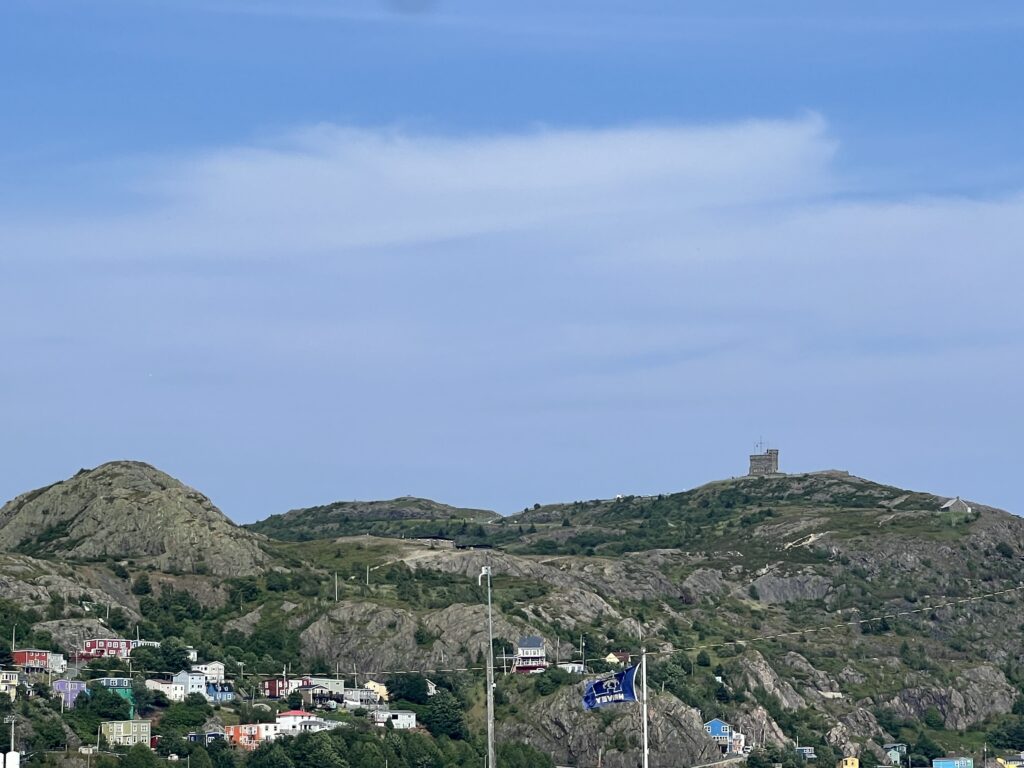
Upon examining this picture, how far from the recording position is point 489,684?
157000mm

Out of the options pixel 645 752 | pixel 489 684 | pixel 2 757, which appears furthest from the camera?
pixel 489 684

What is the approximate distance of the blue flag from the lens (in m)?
145

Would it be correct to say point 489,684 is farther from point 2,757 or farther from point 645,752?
point 2,757

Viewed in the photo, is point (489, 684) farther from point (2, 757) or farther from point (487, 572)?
point (2, 757)

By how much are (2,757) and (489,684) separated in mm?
41324

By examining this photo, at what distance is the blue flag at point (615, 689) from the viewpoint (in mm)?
145250

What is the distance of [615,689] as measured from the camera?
487 feet

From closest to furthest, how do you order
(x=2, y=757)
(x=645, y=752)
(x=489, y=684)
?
(x=2, y=757), (x=645, y=752), (x=489, y=684)

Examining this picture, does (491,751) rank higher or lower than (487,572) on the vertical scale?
lower

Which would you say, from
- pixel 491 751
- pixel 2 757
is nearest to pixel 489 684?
pixel 491 751

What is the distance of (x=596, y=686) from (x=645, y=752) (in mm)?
7560

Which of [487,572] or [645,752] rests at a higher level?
[487,572]

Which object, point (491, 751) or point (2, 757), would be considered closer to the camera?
point (2, 757)

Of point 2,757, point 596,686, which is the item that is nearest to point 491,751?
point 596,686
